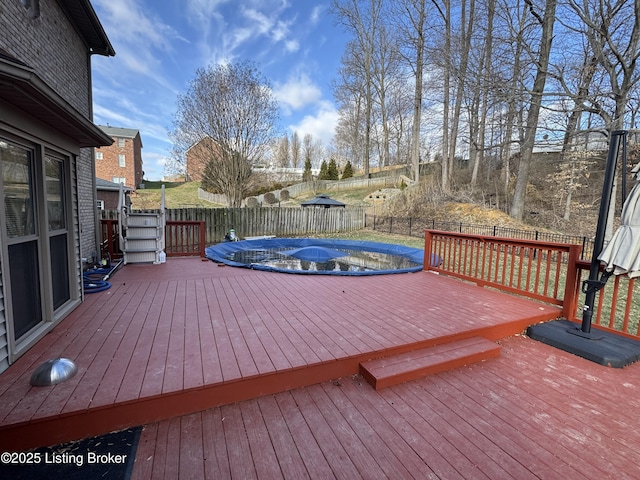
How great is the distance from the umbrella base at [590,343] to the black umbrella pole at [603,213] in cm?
13

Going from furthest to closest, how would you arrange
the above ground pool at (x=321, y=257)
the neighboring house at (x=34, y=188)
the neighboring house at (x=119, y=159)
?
the neighboring house at (x=119, y=159), the above ground pool at (x=321, y=257), the neighboring house at (x=34, y=188)

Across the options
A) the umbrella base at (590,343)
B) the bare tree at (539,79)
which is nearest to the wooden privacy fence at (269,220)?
Result: the bare tree at (539,79)

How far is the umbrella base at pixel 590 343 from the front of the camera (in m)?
2.58

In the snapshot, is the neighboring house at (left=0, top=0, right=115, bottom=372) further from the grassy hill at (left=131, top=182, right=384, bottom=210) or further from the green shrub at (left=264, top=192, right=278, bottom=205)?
the green shrub at (left=264, top=192, right=278, bottom=205)

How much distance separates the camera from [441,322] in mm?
3061

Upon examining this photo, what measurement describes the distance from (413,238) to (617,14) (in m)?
8.17

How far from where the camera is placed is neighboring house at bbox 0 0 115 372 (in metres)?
1.96

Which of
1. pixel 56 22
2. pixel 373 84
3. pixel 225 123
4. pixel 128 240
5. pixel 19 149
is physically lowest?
pixel 128 240

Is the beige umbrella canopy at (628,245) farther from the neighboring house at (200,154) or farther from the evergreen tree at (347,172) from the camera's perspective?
the evergreen tree at (347,172)

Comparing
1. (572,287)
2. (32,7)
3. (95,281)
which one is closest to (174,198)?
(32,7)

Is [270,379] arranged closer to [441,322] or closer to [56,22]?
[441,322]

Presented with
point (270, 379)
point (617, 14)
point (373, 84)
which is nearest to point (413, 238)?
point (617, 14)

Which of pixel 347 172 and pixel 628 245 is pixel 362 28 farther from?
pixel 628 245

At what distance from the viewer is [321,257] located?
7.71 meters
